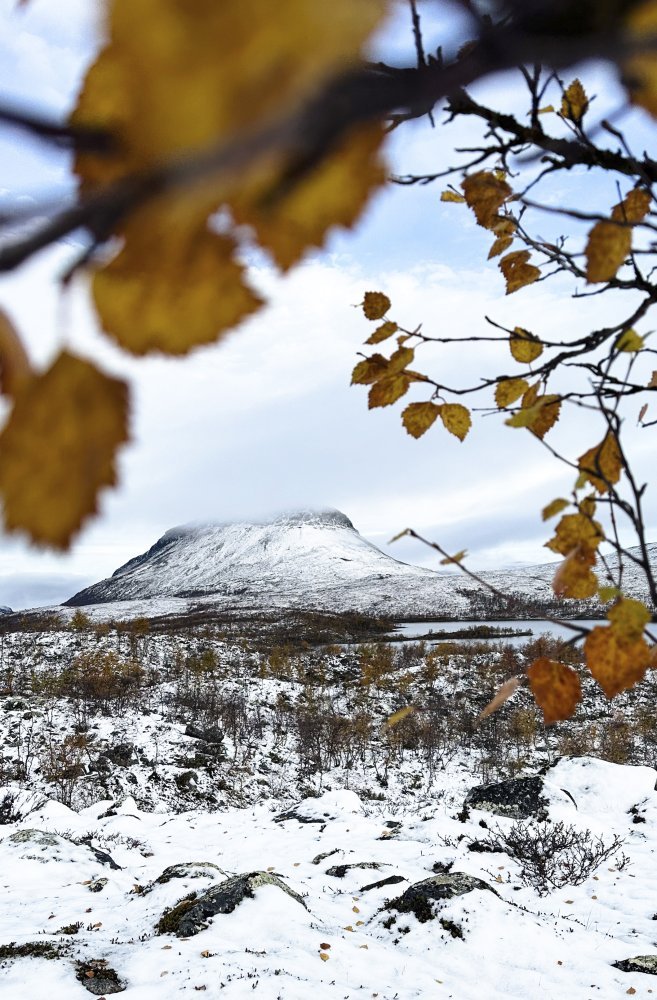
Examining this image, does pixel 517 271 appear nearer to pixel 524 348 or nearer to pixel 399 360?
pixel 524 348

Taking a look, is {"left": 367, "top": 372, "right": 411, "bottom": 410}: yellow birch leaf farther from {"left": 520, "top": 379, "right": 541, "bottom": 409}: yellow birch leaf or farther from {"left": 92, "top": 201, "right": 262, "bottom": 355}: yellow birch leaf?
{"left": 92, "top": 201, "right": 262, "bottom": 355}: yellow birch leaf

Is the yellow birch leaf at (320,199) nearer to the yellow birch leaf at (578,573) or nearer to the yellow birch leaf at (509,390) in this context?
the yellow birch leaf at (578,573)

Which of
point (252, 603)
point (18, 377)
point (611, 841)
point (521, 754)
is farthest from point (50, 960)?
point (252, 603)

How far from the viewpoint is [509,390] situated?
138cm

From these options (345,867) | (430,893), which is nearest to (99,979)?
(430,893)

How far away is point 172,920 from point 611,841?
4833mm

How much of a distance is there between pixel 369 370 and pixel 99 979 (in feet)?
13.2

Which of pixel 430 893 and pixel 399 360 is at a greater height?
pixel 399 360

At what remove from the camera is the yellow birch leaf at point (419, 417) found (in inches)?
48.9

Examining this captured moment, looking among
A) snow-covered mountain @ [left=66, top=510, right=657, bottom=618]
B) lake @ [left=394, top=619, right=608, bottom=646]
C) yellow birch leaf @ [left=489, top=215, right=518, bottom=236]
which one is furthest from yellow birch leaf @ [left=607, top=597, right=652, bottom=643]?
snow-covered mountain @ [left=66, top=510, right=657, bottom=618]

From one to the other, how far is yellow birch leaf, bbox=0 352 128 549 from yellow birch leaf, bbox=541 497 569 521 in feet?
2.87

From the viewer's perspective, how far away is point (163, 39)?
0.19m

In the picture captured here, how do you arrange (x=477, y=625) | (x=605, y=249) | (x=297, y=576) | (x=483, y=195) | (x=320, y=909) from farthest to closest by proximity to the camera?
(x=297, y=576)
(x=477, y=625)
(x=320, y=909)
(x=483, y=195)
(x=605, y=249)

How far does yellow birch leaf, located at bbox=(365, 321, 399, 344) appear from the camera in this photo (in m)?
1.19
